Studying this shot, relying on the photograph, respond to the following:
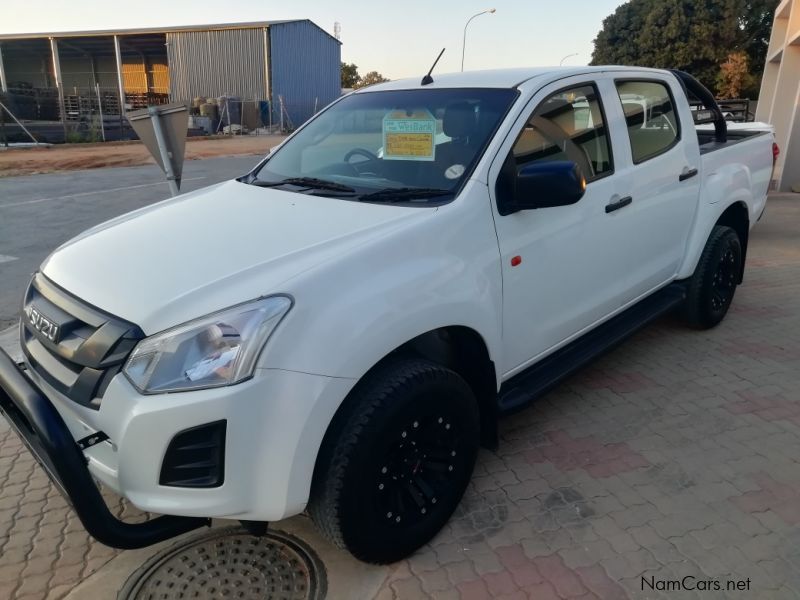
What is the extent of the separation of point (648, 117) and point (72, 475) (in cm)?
359

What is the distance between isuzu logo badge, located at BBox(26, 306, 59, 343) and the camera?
217cm

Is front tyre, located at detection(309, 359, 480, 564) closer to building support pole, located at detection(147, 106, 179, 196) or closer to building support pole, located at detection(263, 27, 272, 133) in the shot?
building support pole, located at detection(147, 106, 179, 196)

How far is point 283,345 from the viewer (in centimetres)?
189

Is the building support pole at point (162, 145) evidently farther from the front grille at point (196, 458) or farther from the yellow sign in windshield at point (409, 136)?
the front grille at point (196, 458)

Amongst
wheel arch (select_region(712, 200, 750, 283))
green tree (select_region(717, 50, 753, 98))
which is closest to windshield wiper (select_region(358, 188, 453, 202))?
wheel arch (select_region(712, 200, 750, 283))

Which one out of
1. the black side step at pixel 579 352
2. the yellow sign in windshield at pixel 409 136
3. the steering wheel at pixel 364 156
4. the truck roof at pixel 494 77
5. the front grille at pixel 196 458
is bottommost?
the black side step at pixel 579 352

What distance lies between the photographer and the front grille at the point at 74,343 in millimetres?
1962

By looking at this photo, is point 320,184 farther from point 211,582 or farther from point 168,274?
point 211,582

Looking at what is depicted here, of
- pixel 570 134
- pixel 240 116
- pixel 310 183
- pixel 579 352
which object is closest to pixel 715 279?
pixel 579 352

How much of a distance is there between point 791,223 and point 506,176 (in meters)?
8.23

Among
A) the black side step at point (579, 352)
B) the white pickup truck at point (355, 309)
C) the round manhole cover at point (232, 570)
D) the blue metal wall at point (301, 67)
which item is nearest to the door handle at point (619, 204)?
the white pickup truck at point (355, 309)

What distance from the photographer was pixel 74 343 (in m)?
2.08

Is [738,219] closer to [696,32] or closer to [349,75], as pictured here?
[696,32]

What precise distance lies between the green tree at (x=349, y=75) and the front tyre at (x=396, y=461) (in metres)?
74.6
